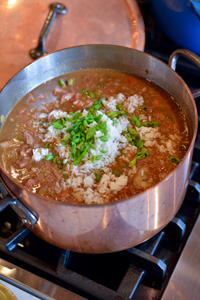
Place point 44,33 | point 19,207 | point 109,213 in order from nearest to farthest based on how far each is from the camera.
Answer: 1. point 109,213
2. point 19,207
3. point 44,33

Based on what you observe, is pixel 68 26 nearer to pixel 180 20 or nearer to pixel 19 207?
pixel 180 20

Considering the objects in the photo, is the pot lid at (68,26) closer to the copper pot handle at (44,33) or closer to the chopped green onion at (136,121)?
Answer: the copper pot handle at (44,33)

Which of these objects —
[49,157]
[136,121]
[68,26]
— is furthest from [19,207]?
[68,26]

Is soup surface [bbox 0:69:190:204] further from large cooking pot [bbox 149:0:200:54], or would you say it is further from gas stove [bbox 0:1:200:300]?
large cooking pot [bbox 149:0:200:54]

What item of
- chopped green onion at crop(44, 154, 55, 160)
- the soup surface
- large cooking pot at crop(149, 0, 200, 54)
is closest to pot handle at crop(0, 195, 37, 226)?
the soup surface

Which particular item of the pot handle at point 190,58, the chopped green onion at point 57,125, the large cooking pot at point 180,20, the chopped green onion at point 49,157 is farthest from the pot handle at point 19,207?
the large cooking pot at point 180,20
